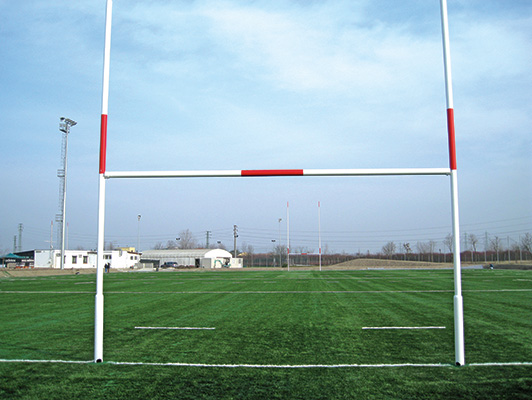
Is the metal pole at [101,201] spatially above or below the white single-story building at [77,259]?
above

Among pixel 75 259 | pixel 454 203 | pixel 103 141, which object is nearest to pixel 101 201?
pixel 103 141

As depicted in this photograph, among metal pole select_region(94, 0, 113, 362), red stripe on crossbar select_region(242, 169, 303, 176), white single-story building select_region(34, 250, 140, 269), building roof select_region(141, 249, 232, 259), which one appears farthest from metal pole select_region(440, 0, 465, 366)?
building roof select_region(141, 249, 232, 259)

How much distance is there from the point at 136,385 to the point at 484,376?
3511mm

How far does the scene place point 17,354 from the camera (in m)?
5.68

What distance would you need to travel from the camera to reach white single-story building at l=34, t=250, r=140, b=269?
5469 cm

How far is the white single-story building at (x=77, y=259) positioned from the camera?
179ft

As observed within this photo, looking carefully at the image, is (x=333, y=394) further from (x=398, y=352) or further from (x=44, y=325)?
(x=44, y=325)

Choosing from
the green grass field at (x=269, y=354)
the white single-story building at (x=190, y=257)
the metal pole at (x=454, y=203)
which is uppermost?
the metal pole at (x=454, y=203)

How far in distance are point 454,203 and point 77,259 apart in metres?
60.8

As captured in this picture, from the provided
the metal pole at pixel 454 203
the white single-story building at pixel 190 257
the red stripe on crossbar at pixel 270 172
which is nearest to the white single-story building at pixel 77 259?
the white single-story building at pixel 190 257

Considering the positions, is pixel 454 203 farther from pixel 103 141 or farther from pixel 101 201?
pixel 103 141

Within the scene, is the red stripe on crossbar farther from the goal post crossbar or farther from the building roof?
the building roof

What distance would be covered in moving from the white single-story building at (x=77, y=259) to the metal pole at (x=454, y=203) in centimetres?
4934

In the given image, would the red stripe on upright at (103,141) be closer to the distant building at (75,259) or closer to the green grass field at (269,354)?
the green grass field at (269,354)
